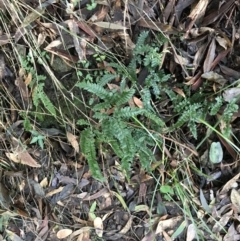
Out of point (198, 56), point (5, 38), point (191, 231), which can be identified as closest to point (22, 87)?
point (5, 38)

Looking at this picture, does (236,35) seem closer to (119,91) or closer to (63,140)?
(119,91)

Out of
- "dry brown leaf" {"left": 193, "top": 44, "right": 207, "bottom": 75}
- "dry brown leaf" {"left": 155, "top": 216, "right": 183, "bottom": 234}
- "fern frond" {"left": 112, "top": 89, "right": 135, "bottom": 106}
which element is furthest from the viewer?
"dry brown leaf" {"left": 155, "top": 216, "right": 183, "bottom": 234}

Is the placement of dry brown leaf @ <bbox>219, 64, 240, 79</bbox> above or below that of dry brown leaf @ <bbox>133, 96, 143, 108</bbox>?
above

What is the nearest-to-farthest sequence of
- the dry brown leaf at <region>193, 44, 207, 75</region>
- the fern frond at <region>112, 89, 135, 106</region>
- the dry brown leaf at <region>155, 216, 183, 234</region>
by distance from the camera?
1. the fern frond at <region>112, 89, 135, 106</region>
2. the dry brown leaf at <region>193, 44, 207, 75</region>
3. the dry brown leaf at <region>155, 216, 183, 234</region>

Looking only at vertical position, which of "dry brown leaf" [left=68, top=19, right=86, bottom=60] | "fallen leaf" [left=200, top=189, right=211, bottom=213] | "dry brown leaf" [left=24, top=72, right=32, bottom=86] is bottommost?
"fallen leaf" [left=200, top=189, right=211, bottom=213]

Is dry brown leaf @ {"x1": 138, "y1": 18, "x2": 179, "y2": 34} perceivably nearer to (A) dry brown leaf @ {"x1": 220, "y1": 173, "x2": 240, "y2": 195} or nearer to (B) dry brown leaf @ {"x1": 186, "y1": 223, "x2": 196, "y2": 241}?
(A) dry brown leaf @ {"x1": 220, "y1": 173, "x2": 240, "y2": 195}

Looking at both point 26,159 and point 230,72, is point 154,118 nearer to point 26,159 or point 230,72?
point 230,72

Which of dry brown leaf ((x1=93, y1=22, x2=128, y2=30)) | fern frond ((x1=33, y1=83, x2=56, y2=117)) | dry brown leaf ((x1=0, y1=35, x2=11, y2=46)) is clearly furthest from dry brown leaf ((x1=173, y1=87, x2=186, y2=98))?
dry brown leaf ((x1=0, y1=35, x2=11, y2=46))

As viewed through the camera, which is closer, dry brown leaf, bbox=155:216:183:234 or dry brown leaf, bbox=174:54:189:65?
dry brown leaf, bbox=174:54:189:65

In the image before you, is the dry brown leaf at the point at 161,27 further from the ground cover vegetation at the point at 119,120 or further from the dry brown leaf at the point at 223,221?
the dry brown leaf at the point at 223,221
